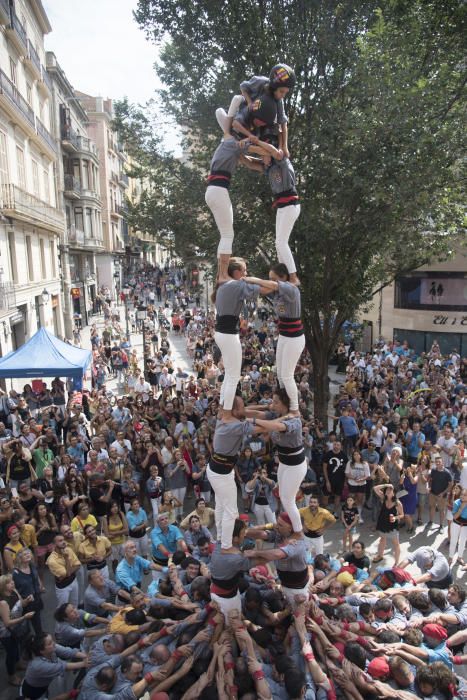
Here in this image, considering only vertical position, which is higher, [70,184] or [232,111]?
[70,184]

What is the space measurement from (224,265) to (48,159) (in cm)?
2549

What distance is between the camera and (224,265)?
586cm

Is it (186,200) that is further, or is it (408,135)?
(186,200)

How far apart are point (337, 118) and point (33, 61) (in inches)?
735

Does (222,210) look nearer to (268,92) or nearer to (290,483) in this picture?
(268,92)

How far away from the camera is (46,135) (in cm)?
2728

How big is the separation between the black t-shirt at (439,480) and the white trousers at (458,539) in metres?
0.98

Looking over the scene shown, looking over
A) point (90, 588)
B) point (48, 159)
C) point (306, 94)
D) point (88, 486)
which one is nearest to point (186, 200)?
point (306, 94)

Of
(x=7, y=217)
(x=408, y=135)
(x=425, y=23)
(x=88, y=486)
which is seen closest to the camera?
(x=88, y=486)

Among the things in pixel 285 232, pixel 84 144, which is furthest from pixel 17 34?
pixel 285 232

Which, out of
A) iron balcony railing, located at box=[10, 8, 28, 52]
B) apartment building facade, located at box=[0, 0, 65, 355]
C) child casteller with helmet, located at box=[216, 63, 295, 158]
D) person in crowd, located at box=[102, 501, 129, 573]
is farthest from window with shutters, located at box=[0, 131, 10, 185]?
child casteller with helmet, located at box=[216, 63, 295, 158]

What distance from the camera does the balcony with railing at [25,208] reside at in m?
19.1

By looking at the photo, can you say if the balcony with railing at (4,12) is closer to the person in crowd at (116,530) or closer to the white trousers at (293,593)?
the person in crowd at (116,530)

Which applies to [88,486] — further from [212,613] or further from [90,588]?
[212,613]
